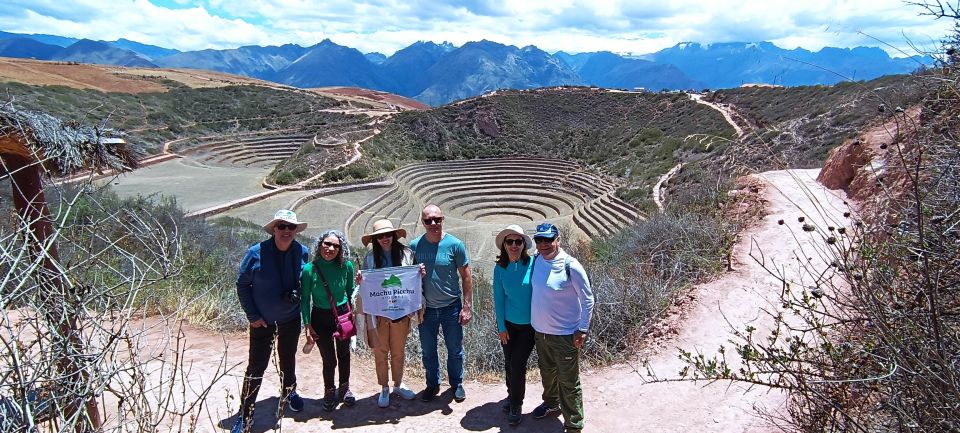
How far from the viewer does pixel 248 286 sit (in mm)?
3814

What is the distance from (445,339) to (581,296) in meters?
1.32

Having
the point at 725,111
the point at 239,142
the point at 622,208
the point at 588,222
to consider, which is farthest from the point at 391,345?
the point at 239,142

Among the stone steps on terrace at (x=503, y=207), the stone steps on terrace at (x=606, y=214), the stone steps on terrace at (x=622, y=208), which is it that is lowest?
the stone steps on terrace at (x=503, y=207)

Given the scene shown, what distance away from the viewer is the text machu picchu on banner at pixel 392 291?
4062 millimetres

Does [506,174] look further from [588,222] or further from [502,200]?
[588,222]

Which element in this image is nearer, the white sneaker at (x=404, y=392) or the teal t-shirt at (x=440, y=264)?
the teal t-shirt at (x=440, y=264)

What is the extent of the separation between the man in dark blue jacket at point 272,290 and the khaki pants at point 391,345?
0.65 meters

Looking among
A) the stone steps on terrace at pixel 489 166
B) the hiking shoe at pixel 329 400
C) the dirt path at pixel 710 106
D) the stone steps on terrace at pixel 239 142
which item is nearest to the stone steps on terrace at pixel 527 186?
the stone steps on terrace at pixel 489 166

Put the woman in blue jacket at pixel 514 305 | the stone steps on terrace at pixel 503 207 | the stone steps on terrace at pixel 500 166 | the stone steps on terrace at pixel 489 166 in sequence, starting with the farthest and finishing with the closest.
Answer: the stone steps on terrace at pixel 489 166 → the stone steps on terrace at pixel 500 166 → the stone steps on terrace at pixel 503 207 → the woman in blue jacket at pixel 514 305

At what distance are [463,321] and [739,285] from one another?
381 cm

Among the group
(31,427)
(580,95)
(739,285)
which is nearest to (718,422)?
(739,285)

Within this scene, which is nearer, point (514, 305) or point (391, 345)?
point (514, 305)

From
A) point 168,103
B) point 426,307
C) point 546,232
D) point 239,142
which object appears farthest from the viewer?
point 168,103

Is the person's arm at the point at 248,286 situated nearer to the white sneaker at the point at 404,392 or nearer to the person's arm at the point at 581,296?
the white sneaker at the point at 404,392
